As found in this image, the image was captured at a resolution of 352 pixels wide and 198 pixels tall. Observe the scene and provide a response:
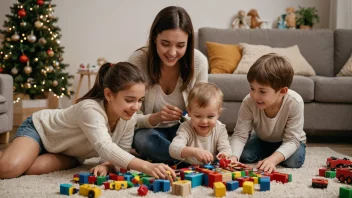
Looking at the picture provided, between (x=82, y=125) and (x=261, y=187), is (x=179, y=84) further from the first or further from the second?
(x=261, y=187)

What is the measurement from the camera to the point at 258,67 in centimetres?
209

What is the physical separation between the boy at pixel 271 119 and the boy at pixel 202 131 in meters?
0.14

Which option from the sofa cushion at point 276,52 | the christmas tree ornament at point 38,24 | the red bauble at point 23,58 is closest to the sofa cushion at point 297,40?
the sofa cushion at point 276,52

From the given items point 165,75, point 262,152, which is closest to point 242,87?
point 262,152

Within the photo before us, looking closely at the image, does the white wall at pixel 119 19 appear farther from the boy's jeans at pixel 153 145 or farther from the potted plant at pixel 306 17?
the boy's jeans at pixel 153 145

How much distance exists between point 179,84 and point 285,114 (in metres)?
0.63

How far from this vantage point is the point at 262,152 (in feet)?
7.97

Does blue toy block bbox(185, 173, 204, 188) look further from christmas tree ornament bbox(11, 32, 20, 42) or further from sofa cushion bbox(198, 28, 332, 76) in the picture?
christmas tree ornament bbox(11, 32, 20, 42)

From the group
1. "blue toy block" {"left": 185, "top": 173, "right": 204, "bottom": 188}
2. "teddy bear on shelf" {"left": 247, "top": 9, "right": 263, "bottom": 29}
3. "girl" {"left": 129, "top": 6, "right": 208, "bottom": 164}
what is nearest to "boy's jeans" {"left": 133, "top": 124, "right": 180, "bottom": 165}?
"girl" {"left": 129, "top": 6, "right": 208, "bottom": 164}

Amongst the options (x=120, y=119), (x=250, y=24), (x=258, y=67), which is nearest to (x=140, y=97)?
(x=120, y=119)

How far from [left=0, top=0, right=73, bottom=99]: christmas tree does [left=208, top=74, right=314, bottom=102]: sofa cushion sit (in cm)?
212

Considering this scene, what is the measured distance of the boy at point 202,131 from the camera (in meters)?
1.98

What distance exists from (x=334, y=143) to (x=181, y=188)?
92.0 inches

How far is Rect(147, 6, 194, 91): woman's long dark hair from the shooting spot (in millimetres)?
2133
